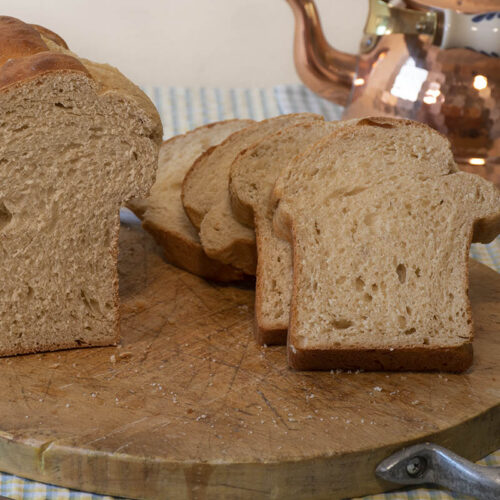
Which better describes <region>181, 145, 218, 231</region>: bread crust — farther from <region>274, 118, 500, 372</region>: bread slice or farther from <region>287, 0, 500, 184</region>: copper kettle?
<region>287, 0, 500, 184</region>: copper kettle

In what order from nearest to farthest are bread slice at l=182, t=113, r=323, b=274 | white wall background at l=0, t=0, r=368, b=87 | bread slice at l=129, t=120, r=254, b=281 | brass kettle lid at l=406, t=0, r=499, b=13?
bread slice at l=182, t=113, r=323, b=274, bread slice at l=129, t=120, r=254, b=281, brass kettle lid at l=406, t=0, r=499, b=13, white wall background at l=0, t=0, r=368, b=87

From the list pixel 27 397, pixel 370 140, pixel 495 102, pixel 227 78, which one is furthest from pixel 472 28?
pixel 227 78

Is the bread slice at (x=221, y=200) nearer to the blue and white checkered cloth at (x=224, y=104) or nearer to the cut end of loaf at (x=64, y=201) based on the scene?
the cut end of loaf at (x=64, y=201)

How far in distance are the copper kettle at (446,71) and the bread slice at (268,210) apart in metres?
0.54

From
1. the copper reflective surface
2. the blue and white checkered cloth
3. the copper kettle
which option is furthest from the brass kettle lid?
the blue and white checkered cloth

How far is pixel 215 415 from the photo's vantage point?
6.93 feet

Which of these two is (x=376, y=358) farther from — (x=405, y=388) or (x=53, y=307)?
(x=53, y=307)

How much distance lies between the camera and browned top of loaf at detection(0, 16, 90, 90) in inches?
84.4

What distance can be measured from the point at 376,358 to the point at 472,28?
57.5 inches

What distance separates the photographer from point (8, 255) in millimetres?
2305

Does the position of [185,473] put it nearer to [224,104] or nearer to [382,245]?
[382,245]

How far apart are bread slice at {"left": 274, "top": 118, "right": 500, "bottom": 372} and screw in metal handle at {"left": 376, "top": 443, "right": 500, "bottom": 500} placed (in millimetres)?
371

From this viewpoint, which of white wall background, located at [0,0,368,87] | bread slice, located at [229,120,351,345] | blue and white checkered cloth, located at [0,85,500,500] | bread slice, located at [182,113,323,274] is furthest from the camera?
white wall background, located at [0,0,368,87]

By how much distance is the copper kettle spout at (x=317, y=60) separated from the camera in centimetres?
353
